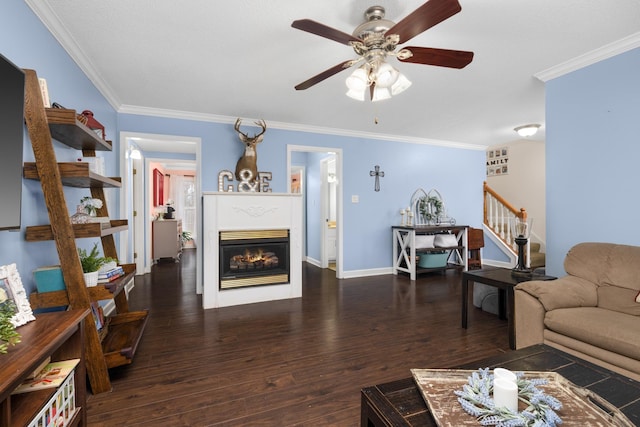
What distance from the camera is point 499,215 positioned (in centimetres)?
598

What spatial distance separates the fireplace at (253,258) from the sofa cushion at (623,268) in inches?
119

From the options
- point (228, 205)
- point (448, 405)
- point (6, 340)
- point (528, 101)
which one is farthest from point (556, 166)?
point (6, 340)

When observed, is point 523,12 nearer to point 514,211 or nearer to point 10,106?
A: point 10,106

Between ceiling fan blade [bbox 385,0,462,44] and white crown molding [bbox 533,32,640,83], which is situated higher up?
white crown molding [bbox 533,32,640,83]

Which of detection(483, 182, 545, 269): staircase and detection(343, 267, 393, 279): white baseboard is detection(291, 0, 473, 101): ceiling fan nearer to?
detection(343, 267, 393, 279): white baseboard

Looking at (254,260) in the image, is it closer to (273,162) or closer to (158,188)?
(273,162)

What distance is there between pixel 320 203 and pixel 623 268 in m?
4.33

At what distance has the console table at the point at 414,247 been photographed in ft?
15.7

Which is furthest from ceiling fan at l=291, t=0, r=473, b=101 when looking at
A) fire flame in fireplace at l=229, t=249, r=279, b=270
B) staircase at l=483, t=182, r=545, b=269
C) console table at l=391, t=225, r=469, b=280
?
staircase at l=483, t=182, r=545, b=269

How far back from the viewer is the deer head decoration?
4.03 meters

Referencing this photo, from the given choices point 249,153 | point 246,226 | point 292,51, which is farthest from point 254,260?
point 292,51

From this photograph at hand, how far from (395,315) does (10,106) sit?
10.7ft

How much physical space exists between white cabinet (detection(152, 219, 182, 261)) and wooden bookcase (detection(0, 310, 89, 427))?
527cm

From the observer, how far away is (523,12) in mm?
1951
